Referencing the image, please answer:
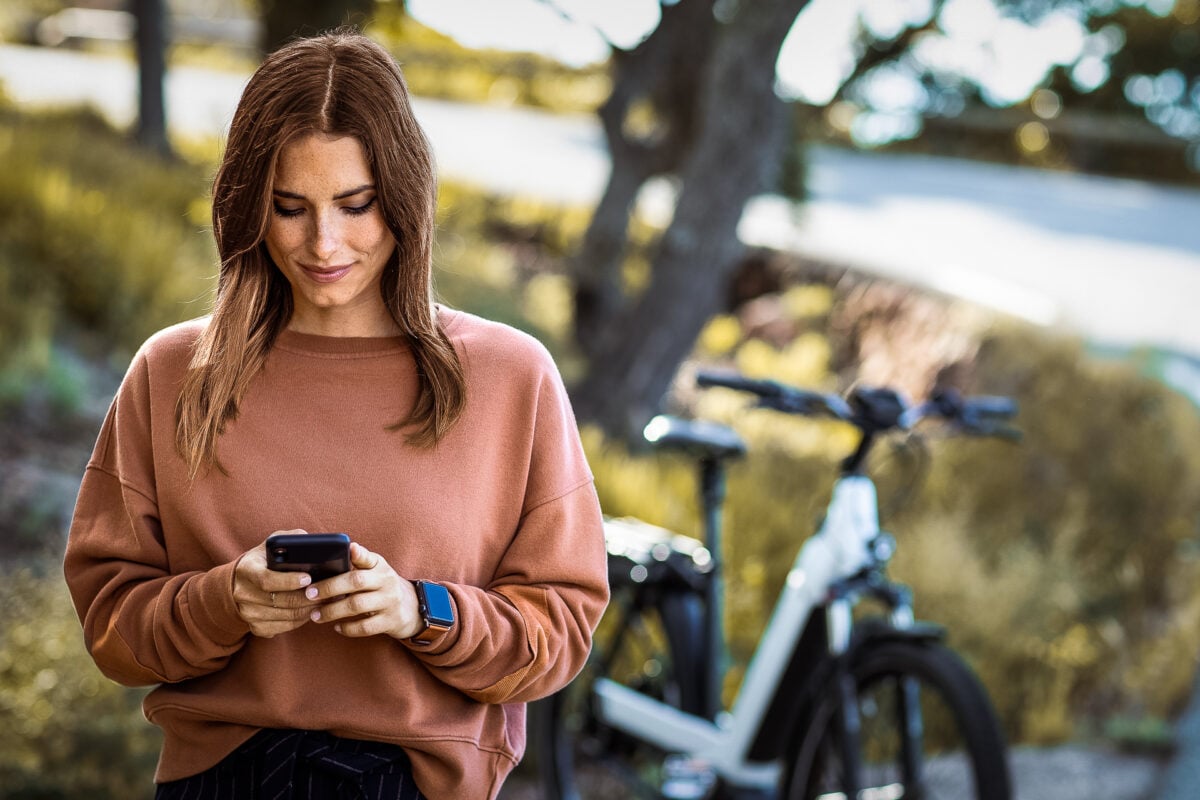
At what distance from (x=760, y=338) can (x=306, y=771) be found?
8447mm

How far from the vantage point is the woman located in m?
1.70

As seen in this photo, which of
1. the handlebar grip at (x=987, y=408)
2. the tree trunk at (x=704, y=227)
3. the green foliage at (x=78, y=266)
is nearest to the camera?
the handlebar grip at (x=987, y=408)

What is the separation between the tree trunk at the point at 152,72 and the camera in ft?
32.2

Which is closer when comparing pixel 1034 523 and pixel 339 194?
pixel 339 194

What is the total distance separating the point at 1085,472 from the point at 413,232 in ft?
18.2

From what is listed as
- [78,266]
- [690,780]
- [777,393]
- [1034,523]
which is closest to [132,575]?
[777,393]

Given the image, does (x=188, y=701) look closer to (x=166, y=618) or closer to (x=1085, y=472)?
(x=166, y=618)

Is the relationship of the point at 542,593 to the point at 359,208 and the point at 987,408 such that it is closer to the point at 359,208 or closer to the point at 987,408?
the point at 359,208

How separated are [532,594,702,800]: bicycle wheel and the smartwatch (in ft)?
5.93

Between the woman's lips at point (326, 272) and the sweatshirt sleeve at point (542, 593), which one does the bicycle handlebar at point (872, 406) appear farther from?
the woman's lips at point (326, 272)

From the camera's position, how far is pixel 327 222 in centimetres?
170

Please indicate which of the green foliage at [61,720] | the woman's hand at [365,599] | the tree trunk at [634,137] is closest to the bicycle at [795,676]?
the green foliage at [61,720]

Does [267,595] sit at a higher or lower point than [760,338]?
higher

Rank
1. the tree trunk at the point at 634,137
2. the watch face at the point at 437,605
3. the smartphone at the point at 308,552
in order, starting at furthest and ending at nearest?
the tree trunk at the point at 634,137 < the watch face at the point at 437,605 < the smartphone at the point at 308,552
